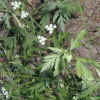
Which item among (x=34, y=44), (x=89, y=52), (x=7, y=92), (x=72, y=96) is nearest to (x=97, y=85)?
(x=72, y=96)

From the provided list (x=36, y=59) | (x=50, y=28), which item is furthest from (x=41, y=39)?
(x=36, y=59)

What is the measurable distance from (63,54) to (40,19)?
1.83 feet

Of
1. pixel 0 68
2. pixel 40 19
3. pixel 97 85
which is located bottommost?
pixel 97 85

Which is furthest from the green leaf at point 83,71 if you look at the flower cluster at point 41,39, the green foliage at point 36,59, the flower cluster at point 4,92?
the flower cluster at point 4,92

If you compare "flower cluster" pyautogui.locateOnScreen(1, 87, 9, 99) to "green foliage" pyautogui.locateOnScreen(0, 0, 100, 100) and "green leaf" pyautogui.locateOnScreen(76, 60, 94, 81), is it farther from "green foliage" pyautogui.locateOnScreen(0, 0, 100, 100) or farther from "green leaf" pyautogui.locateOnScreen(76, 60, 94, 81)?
"green leaf" pyautogui.locateOnScreen(76, 60, 94, 81)

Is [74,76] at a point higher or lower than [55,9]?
lower

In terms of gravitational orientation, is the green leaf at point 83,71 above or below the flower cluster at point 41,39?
below

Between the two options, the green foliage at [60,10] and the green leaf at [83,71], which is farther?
the green foliage at [60,10]

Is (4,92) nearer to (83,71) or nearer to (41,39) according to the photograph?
(41,39)

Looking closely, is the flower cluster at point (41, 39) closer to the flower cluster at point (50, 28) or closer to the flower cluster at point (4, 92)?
→ the flower cluster at point (50, 28)

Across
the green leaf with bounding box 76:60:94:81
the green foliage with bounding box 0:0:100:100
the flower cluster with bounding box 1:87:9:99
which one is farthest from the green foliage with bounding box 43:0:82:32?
the flower cluster with bounding box 1:87:9:99

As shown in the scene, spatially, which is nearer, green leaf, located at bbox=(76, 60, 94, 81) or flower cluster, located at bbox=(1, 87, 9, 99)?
green leaf, located at bbox=(76, 60, 94, 81)

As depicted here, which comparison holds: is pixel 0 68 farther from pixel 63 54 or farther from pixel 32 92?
pixel 63 54

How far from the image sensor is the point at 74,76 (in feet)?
5.80
